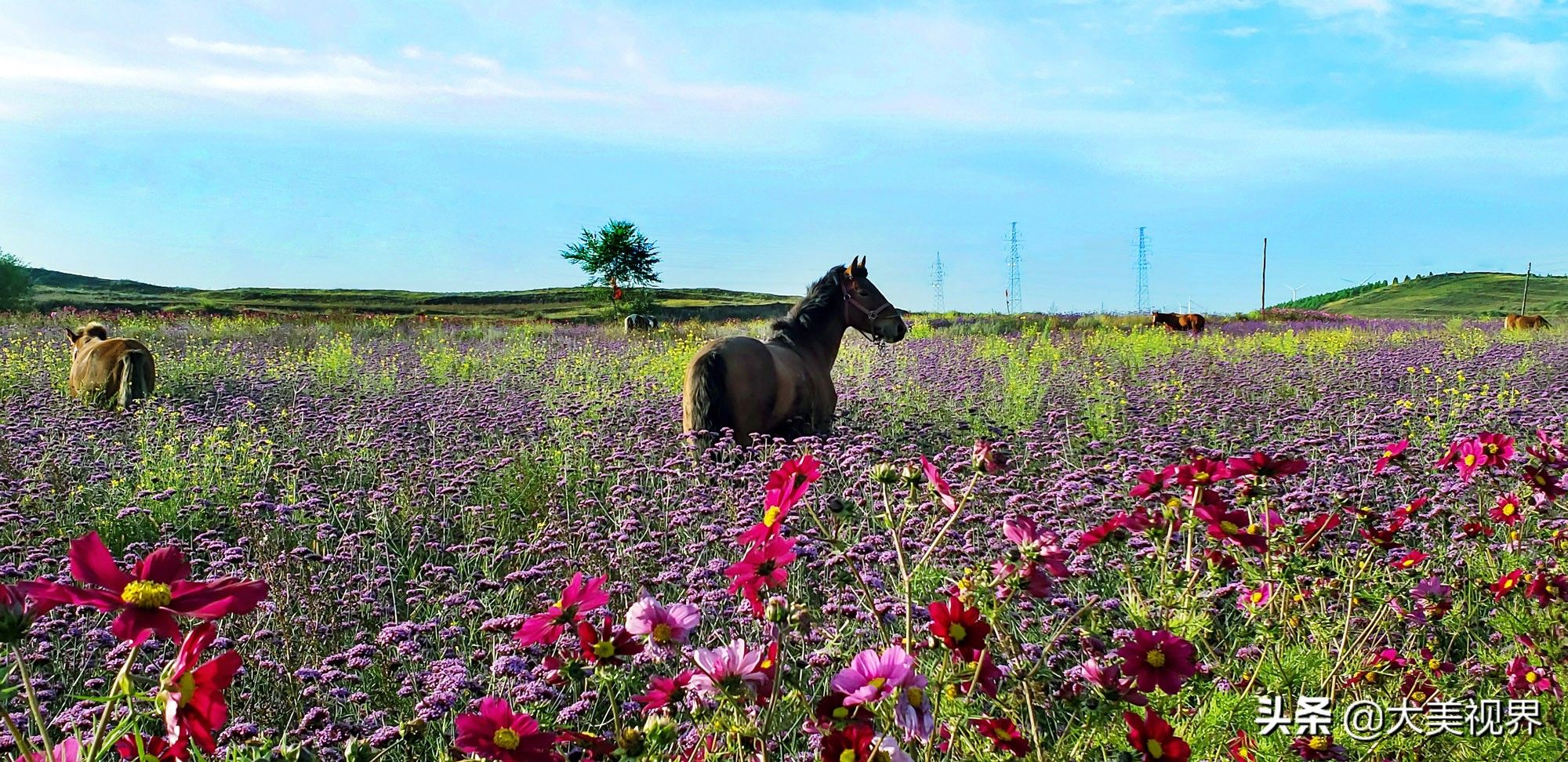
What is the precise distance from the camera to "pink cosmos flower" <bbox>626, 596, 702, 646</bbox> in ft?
4.80

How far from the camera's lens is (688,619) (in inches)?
58.7

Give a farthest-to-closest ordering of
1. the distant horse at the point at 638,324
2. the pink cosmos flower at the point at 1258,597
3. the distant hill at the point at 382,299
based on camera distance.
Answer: the distant hill at the point at 382,299 < the distant horse at the point at 638,324 < the pink cosmos flower at the point at 1258,597

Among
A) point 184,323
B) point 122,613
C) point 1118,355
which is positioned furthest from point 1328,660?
point 184,323

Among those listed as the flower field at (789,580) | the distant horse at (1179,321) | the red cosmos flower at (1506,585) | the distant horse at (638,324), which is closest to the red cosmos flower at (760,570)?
the flower field at (789,580)

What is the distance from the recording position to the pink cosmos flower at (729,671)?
1374mm

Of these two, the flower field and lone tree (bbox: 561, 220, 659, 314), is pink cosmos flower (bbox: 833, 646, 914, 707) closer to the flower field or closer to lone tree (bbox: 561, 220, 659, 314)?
the flower field

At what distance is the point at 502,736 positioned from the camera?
1325 millimetres

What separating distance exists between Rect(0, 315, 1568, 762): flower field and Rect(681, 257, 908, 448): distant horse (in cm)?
38

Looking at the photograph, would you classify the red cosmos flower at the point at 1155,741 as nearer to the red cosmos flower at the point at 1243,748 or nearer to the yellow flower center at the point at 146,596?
the red cosmos flower at the point at 1243,748

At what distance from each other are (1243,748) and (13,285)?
201 feet

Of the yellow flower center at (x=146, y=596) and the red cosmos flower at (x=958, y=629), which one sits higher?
the yellow flower center at (x=146, y=596)

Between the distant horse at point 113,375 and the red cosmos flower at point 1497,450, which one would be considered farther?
the distant horse at point 113,375

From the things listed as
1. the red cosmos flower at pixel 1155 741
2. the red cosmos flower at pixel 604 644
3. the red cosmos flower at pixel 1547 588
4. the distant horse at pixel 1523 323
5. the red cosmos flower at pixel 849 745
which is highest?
the distant horse at pixel 1523 323

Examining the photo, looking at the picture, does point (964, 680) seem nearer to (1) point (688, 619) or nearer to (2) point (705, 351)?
(1) point (688, 619)
